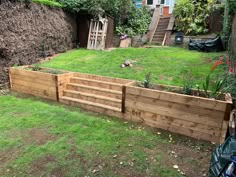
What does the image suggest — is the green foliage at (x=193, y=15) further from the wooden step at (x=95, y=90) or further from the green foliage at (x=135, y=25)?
the wooden step at (x=95, y=90)

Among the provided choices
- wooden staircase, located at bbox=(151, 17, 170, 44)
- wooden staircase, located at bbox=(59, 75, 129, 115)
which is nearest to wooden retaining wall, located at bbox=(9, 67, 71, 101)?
wooden staircase, located at bbox=(59, 75, 129, 115)

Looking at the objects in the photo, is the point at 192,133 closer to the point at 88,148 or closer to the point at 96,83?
the point at 88,148

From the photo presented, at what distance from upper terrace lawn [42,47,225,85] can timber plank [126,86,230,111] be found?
139cm

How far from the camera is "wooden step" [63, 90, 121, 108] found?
3.64 m

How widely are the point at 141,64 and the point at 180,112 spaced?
313 centimetres

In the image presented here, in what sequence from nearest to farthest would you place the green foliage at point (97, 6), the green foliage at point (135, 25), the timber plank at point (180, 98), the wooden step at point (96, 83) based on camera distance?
the timber plank at point (180, 98) → the wooden step at point (96, 83) → the green foliage at point (97, 6) → the green foliage at point (135, 25)

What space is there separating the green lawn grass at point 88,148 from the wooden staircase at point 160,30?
729 cm

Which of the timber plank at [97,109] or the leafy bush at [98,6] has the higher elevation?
the leafy bush at [98,6]

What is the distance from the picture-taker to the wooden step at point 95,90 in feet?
12.4

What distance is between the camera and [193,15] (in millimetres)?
9102

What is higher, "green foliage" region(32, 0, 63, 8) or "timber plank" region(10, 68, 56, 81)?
"green foliage" region(32, 0, 63, 8)

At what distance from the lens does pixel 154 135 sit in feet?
9.61

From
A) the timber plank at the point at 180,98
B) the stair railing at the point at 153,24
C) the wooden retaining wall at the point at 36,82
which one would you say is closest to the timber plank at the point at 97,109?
the wooden retaining wall at the point at 36,82

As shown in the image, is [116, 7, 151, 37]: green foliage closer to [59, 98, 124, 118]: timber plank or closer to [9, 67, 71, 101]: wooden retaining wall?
[9, 67, 71, 101]: wooden retaining wall
